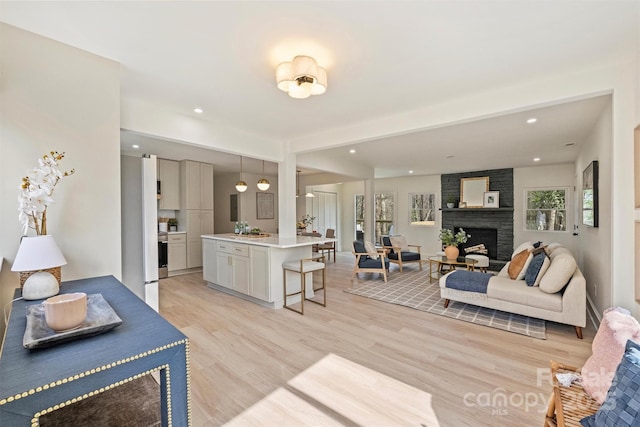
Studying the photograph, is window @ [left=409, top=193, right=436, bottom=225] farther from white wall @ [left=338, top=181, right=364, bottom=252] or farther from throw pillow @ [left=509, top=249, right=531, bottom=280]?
throw pillow @ [left=509, top=249, right=531, bottom=280]

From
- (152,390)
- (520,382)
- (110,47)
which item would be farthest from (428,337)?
(110,47)

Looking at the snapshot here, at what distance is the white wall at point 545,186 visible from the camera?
6656 mm

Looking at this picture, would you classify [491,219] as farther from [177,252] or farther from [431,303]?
[177,252]

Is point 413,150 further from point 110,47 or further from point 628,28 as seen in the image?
point 110,47

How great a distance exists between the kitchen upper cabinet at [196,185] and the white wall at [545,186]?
781 centimetres

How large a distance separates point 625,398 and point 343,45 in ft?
7.93

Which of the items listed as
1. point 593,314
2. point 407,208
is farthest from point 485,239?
point 593,314

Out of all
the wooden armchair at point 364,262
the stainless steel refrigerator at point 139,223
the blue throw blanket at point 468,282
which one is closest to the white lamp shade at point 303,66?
the stainless steel refrigerator at point 139,223

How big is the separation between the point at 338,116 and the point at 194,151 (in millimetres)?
3204

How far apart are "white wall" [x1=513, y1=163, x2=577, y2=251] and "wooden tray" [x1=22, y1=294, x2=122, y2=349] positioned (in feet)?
28.1

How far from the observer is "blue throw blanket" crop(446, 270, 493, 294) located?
371cm

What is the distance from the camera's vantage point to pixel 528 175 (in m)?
7.14

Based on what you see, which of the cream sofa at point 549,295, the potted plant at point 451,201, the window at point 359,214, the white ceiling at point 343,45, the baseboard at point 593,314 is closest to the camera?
the white ceiling at point 343,45

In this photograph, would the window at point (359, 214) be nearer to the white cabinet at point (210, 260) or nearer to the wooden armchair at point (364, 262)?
the wooden armchair at point (364, 262)
